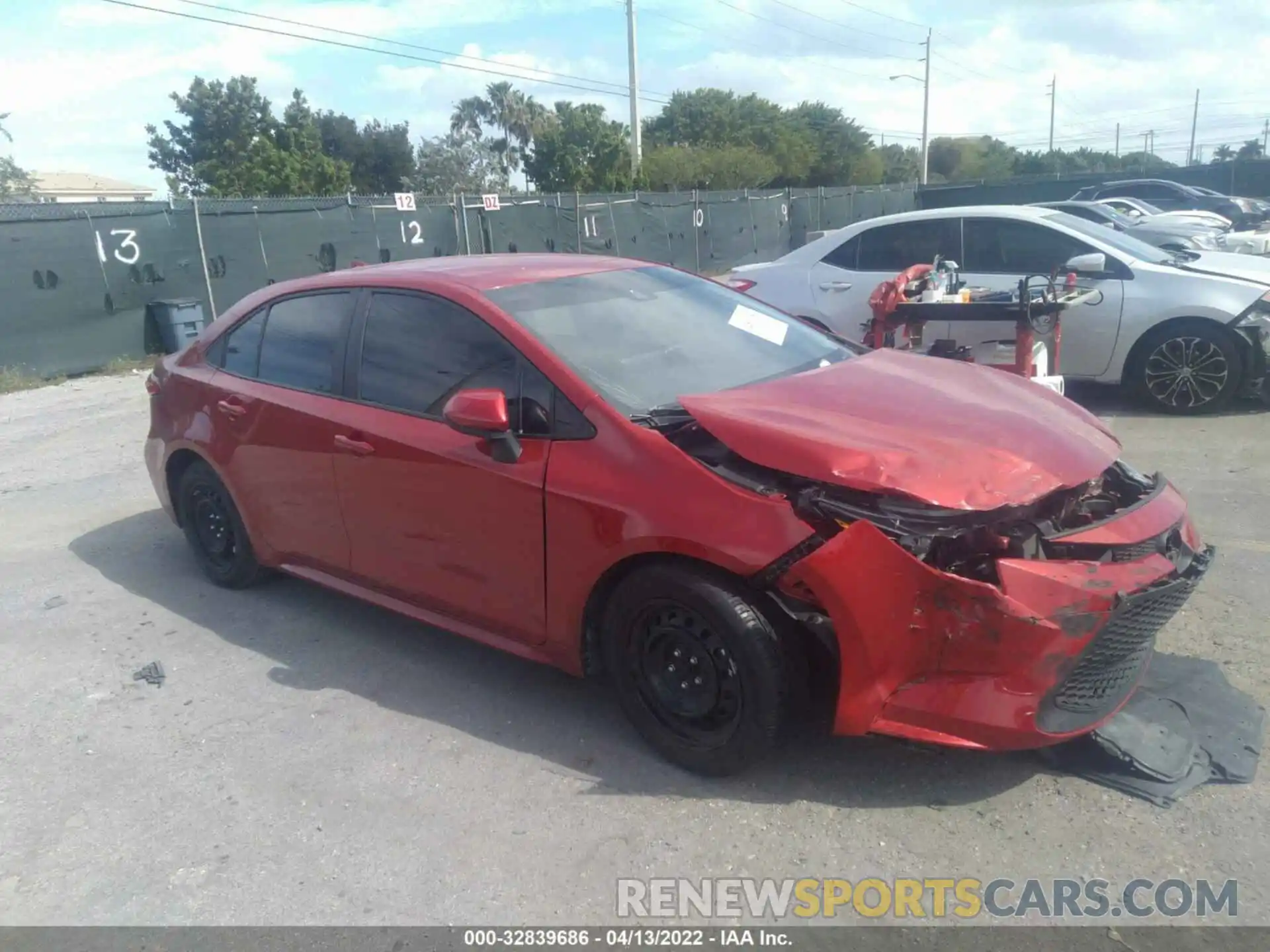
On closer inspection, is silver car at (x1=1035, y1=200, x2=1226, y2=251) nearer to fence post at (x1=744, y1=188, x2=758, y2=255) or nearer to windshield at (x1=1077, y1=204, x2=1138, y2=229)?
windshield at (x1=1077, y1=204, x2=1138, y2=229)

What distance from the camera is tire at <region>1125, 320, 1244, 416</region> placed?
24.8ft

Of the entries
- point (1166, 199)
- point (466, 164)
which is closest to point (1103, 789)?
point (1166, 199)

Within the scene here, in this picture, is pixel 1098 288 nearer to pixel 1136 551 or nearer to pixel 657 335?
pixel 657 335

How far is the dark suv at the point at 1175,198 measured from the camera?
960 inches

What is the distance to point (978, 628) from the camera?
277 centimetres

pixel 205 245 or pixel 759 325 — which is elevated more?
pixel 759 325

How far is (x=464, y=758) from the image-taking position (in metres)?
3.55

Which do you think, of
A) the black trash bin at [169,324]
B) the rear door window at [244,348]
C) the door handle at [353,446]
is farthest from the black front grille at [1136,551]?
the black trash bin at [169,324]

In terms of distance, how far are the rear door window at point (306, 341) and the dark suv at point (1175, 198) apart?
77.6 feet

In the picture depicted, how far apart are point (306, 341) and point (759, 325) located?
1992mm

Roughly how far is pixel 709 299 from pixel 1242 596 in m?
2.67

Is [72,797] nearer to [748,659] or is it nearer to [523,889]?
[523,889]

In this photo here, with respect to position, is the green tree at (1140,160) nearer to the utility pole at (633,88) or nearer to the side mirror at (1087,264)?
the utility pole at (633,88)

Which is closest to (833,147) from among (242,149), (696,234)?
(242,149)
